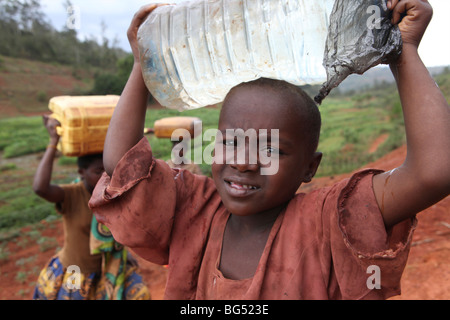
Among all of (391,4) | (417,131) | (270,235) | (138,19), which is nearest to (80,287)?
(270,235)

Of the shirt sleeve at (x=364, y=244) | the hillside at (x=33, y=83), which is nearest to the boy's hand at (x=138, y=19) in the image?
the shirt sleeve at (x=364, y=244)

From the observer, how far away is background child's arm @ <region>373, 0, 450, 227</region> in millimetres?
1090

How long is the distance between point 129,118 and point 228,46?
0.58 metres

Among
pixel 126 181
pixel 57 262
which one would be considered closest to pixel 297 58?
pixel 126 181

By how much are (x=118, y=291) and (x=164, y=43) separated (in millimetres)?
2119

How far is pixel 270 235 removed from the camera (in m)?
1.38

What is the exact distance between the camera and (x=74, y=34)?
→ 39625 mm

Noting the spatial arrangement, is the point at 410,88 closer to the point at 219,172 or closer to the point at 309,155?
the point at 309,155

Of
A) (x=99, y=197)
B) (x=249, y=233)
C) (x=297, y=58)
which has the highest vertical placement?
(x=297, y=58)

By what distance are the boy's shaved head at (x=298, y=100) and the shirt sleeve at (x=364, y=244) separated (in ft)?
0.84

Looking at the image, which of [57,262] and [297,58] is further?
[57,262]

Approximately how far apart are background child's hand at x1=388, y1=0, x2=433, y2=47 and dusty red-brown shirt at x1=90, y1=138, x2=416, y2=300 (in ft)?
1.42

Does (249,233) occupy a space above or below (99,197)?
below

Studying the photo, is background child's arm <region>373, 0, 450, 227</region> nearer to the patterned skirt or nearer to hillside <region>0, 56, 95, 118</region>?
the patterned skirt
